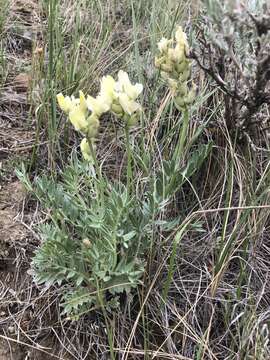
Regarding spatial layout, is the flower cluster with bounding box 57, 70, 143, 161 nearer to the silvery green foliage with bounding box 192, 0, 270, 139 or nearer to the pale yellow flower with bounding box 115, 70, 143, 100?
the pale yellow flower with bounding box 115, 70, 143, 100

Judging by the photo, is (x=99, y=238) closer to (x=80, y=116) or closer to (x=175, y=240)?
(x=175, y=240)

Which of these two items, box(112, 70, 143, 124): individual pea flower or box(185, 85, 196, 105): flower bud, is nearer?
box(112, 70, 143, 124): individual pea flower

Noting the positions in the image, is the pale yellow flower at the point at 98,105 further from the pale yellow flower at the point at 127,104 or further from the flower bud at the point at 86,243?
the flower bud at the point at 86,243

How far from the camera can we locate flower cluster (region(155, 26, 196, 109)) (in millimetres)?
1362

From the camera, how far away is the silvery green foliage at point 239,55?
4.46 ft

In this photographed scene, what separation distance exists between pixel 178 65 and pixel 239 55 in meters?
0.30

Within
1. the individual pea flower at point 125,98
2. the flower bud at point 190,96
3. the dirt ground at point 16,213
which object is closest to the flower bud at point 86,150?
the individual pea flower at point 125,98

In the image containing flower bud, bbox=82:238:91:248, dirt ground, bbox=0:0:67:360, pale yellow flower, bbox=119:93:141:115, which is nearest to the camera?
pale yellow flower, bbox=119:93:141:115

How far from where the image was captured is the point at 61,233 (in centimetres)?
150

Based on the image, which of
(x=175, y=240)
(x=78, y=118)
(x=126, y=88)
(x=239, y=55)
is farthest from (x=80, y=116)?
(x=239, y=55)

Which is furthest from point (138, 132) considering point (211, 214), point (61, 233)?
point (61, 233)

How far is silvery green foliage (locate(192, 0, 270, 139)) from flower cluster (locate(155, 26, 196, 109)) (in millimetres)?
65

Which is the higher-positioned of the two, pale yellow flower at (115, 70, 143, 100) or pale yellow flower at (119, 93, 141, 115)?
pale yellow flower at (115, 70, 143, 100)

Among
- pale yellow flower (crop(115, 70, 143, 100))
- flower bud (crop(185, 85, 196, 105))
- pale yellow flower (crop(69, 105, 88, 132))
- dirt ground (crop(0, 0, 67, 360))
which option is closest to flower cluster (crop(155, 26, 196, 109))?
flower bud (crop(185, 85, 196, 105))
